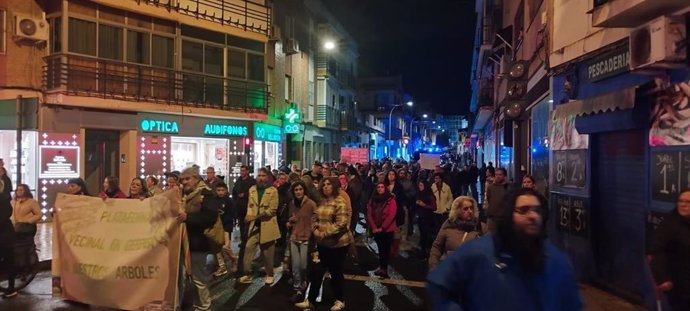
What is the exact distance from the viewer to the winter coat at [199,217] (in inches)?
283

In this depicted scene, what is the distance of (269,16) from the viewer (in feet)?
85.9

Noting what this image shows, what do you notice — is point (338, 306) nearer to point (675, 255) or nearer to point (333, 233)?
point (333, 233)

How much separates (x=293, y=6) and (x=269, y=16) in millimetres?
6508

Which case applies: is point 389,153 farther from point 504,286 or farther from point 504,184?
point 504,286

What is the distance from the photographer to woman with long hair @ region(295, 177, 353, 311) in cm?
760

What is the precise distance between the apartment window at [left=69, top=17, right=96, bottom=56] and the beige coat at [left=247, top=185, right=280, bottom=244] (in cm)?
1184

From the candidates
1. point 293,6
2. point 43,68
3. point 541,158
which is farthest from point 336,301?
point 293,6

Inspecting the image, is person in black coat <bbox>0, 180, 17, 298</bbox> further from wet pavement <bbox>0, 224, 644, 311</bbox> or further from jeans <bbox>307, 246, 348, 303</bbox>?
jeans <bbox>307, 246, 348, 303</bbox>

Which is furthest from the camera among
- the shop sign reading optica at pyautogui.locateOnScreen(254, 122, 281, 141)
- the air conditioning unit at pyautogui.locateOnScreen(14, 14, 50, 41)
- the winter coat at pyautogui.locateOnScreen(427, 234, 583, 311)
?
the shop sign reading optica at pyautogui.locateOnScreen(254, 122, 281, 141)

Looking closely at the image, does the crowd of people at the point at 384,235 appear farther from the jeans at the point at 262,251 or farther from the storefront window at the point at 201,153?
the storefront window at the point at 201,153

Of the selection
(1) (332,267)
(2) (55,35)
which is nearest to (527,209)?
(1) (332,267)

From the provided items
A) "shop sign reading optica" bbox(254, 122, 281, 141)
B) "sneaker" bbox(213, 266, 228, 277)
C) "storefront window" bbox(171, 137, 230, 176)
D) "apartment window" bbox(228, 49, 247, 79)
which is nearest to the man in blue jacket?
"sneaker" bbox(213, 266, 228, 277)

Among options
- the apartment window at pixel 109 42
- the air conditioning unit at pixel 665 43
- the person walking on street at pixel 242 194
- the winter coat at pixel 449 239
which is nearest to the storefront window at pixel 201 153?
the apartment window at pixel 109 42

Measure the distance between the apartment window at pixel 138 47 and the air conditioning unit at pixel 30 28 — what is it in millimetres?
2763
